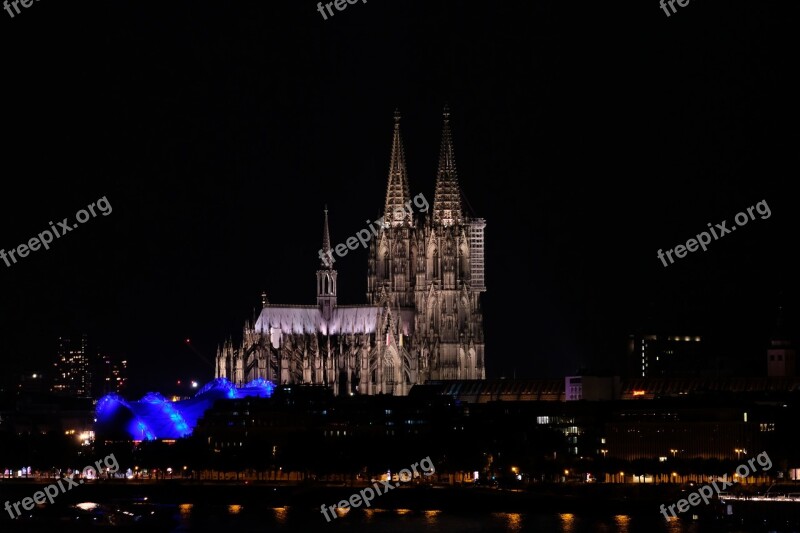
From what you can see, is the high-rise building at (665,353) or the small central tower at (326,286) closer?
the small central tower at (326,286)

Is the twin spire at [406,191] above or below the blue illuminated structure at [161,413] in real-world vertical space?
above

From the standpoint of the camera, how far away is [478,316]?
451 ft

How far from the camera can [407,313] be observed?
138m

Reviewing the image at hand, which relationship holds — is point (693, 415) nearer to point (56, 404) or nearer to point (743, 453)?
point (743, 453)

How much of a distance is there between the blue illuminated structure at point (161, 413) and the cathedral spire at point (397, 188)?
11869 mm

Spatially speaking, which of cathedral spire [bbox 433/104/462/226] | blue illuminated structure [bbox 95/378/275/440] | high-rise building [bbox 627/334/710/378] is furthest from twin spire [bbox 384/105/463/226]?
high-rise building [bbox 627/334/710/378]

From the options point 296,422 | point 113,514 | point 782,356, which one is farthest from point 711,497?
point 782,356

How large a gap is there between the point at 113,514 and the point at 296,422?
29.2 meters

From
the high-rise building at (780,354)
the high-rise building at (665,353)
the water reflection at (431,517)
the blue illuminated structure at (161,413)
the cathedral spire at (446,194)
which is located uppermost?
the cathedral spire at (446,194)

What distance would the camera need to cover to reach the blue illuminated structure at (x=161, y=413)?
134750mm

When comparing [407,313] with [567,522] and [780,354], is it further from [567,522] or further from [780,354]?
[567,522]

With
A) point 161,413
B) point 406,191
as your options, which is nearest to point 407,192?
point 406,191

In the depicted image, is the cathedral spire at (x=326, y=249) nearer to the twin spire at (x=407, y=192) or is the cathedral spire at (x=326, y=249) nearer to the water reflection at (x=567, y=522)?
the twin spire at (x=407, y=192)

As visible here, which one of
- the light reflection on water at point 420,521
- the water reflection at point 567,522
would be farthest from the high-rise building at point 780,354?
the water reflection at point 567,522
